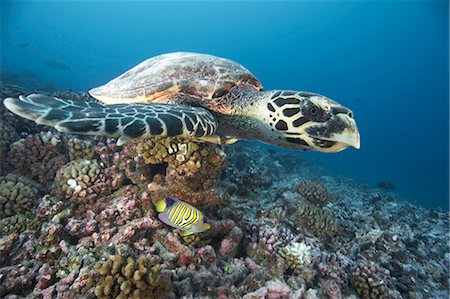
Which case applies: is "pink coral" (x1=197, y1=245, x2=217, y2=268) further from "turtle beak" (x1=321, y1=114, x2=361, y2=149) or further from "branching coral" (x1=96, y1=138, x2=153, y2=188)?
"turtle beak" (x1=321, y1=114, x2=361, y2=149)

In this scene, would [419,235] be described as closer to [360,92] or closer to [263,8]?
[263,8]

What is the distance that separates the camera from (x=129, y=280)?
69.7 inches

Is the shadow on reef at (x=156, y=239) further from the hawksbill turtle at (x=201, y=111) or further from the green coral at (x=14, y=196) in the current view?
the hawksbill turtle at (x=201, y=111)

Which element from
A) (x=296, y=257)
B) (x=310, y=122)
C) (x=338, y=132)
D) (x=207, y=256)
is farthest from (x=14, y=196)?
(x=338, y=132)

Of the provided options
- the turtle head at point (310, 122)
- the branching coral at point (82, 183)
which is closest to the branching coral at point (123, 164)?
the branching coral at point (82, 183)

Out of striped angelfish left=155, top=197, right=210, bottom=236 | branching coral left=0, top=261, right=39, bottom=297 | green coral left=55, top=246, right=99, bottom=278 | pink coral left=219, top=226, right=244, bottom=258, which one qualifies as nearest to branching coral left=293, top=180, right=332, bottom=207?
pink coral left=219, top=226, right=244, bottom=258

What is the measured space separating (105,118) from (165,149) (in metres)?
1.01

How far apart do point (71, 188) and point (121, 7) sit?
368 feet

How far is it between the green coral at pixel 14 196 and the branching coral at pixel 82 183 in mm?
290

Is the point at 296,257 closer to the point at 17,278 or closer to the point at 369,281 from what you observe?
the point at 369,281

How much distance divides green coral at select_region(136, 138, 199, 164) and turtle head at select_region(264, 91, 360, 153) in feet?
3.29

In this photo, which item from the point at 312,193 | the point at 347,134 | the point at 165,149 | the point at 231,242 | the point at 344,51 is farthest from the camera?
the point at 344,51

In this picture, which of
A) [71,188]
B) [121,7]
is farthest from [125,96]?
[121,7]

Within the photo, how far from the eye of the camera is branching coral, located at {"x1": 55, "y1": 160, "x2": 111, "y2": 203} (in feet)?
8.97
